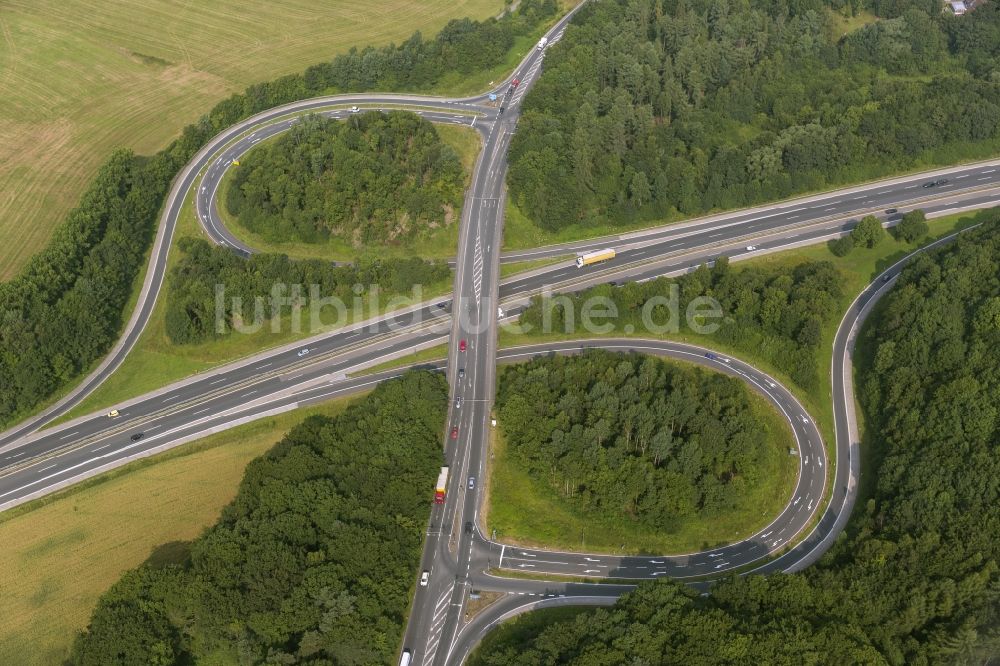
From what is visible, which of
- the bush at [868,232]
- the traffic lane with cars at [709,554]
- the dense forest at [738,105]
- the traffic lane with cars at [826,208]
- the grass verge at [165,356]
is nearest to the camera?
the traffic lane with cars at [709,554]

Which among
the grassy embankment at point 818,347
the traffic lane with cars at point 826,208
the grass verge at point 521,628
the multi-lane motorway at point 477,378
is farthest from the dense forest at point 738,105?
the grass verge at point 521,628

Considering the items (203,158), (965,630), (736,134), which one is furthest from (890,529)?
(203,158)

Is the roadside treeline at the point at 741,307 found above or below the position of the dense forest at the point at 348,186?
below

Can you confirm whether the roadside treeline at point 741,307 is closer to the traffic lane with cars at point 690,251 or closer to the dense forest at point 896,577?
the traffic lane with cars at point 690,251

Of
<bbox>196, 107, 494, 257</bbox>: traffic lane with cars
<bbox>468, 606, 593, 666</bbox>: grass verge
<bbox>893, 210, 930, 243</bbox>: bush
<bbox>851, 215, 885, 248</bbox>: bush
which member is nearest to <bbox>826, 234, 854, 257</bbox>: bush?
<bbox>851, 215, 885, 248</bbox>: bush

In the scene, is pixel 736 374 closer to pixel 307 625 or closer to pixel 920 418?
pixel 920 418

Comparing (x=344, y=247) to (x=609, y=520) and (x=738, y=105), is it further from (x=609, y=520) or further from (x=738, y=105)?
(x=738, y=105)

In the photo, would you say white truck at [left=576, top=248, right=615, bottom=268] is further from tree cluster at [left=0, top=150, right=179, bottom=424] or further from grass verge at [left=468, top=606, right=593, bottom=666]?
tree cluster at [left=0, top=150, right=179, bottom=424]
